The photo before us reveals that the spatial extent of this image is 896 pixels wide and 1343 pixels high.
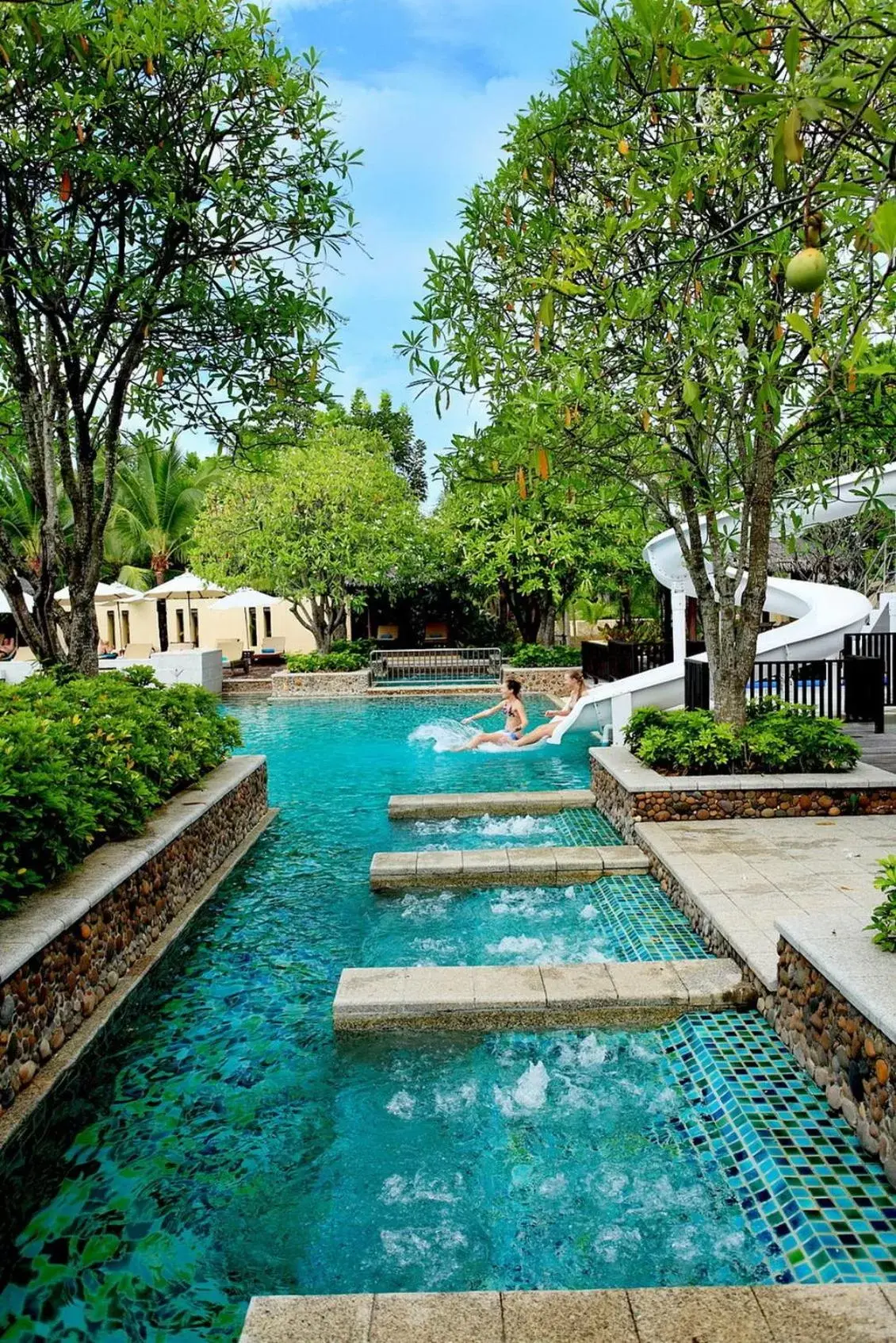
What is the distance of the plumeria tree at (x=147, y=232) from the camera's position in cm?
749

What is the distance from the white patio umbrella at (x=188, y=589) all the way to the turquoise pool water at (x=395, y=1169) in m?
22.6

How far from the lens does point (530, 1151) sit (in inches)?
165

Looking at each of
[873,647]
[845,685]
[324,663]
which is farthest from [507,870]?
[324,663]

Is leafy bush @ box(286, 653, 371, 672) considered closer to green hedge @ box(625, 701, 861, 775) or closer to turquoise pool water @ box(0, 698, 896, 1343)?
green hedge @ box(625, 701, 861, 775)

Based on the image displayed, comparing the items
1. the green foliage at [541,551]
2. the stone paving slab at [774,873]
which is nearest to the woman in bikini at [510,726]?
the green foliage at [541,551]

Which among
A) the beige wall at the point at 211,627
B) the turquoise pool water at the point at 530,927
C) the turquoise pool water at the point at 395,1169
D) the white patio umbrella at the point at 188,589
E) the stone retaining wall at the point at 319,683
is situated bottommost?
the turquoise pool water at the point at 395,1169

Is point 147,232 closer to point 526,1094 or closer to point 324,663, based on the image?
point 526,1094

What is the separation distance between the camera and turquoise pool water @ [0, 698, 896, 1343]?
339 cm

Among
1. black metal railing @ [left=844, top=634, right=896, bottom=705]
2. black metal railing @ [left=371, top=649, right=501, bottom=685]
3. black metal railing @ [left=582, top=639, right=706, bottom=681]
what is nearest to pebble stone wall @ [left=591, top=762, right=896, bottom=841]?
black metal railing @ [left=844, top=634, right=896, bottom=705]

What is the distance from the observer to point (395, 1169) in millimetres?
4098

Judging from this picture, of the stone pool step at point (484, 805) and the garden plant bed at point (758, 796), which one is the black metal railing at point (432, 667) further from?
the garden plant bed at point (758, 796)

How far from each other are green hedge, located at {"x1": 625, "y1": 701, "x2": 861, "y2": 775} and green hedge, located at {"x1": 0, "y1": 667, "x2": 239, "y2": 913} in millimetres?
4873

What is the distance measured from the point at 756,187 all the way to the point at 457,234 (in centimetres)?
293

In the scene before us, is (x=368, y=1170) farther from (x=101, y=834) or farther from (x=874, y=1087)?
(x=101, y=834)
